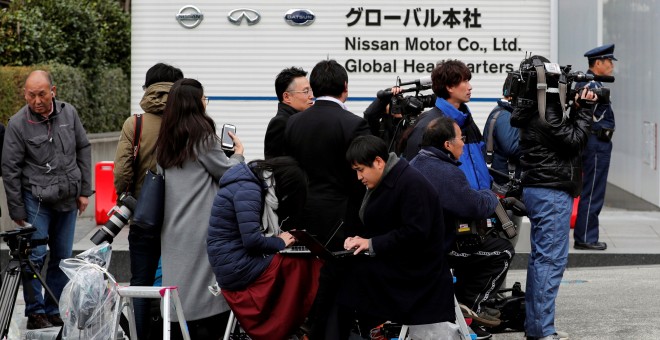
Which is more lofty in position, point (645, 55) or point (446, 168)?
point (645, 55)

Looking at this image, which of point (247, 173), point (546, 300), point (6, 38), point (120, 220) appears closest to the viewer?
point (247, 173)

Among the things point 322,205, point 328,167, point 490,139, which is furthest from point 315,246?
point 490,139

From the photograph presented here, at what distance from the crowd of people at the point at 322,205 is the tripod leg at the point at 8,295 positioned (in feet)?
0.66

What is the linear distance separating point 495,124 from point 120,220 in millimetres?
3757

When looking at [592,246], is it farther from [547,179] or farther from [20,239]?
[20,239]

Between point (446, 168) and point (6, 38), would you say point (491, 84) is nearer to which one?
point (446, 168)

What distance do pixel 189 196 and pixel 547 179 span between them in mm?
2339

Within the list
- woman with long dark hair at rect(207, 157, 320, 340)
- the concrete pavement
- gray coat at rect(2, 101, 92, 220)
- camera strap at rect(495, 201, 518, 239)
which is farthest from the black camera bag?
gray coat at rect(2, 101, 92, 220)

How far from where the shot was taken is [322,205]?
7.34m

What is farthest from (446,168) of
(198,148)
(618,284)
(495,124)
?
(618,284)

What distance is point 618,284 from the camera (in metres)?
10.5

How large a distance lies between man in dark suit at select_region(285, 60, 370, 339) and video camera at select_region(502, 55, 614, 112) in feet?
3.64

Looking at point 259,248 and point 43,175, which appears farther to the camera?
point 43,175

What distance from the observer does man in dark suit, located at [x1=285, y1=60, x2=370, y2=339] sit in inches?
288
